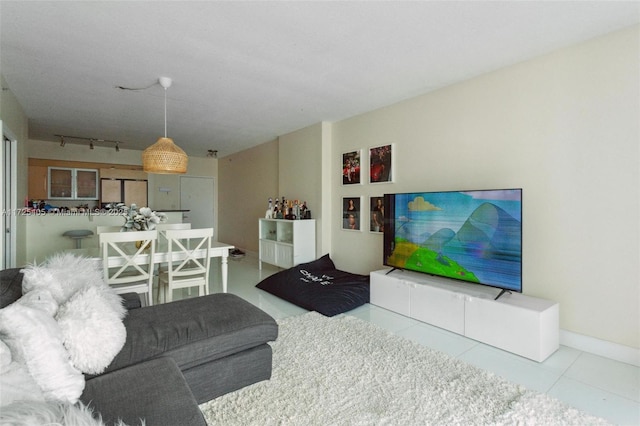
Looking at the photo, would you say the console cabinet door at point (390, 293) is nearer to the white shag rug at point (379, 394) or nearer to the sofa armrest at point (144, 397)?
the white shag rug at point (379, 394)

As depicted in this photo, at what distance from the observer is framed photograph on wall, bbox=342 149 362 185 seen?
4.32 meters

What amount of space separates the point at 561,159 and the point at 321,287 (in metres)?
2.66

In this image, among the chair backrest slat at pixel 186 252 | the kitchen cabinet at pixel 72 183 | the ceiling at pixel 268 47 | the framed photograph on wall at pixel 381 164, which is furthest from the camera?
the kitchen cabinet at pixel 72 183

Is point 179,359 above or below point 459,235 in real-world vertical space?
below

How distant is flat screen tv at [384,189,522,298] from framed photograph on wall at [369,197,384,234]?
42 centimetres

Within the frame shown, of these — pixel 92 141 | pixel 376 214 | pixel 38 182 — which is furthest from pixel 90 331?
pixel 38 182

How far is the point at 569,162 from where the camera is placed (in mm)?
2480

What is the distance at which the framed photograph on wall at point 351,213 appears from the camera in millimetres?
4336

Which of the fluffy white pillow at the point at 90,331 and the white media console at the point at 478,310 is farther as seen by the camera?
the white media console at the point at 478,310

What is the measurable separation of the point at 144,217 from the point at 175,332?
6.75 ft

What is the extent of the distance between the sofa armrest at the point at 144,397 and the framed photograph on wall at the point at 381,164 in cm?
319

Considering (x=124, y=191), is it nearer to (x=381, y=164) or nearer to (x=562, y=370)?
(x=381, y=164)

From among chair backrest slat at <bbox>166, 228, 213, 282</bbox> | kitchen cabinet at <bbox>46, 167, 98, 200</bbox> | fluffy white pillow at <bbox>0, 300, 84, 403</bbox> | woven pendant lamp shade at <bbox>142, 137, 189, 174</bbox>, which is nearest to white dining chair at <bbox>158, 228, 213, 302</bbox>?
chair backrest slat at <bbox>166, 228, 213, 282</bbox>

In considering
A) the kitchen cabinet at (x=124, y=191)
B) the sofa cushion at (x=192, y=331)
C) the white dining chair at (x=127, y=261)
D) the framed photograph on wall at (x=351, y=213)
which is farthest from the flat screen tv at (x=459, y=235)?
the kitchen cabinet at (x=124, y=191)
